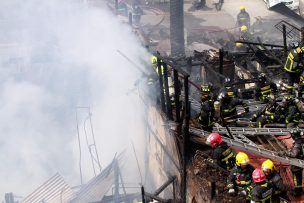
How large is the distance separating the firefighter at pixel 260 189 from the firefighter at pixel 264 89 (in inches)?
192

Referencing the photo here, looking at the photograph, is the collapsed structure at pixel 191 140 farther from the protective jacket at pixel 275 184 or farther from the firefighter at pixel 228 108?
the protective jacket at pixel 275 184

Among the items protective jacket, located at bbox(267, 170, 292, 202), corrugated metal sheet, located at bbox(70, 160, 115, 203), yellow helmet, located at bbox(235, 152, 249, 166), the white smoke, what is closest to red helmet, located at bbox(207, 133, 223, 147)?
yellow helmet, located at bbox(235, 152, 249, 166)

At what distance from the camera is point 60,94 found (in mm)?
22109

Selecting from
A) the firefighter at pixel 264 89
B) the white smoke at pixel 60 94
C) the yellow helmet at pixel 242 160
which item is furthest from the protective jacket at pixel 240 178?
the white smoke at pixel 60 94

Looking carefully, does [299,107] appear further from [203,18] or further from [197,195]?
[203,18]

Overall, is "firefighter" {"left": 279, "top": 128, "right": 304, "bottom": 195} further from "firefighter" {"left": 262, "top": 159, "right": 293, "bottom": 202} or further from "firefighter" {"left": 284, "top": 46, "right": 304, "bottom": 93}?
"firefighter" {"left": 284, "top": 46, "right": 304, "bottom": 93}

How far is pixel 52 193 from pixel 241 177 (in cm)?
891

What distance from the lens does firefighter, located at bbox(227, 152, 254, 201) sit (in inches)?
319

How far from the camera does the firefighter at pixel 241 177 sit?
8102 millimetres

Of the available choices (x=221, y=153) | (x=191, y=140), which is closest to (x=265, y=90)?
(x=191, y=140)

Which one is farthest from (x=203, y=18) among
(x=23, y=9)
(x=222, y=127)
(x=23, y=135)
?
(x=222, y=127)

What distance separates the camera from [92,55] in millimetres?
19875

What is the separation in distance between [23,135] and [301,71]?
1452cm

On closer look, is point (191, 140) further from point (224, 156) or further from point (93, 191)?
point (93, 191)
